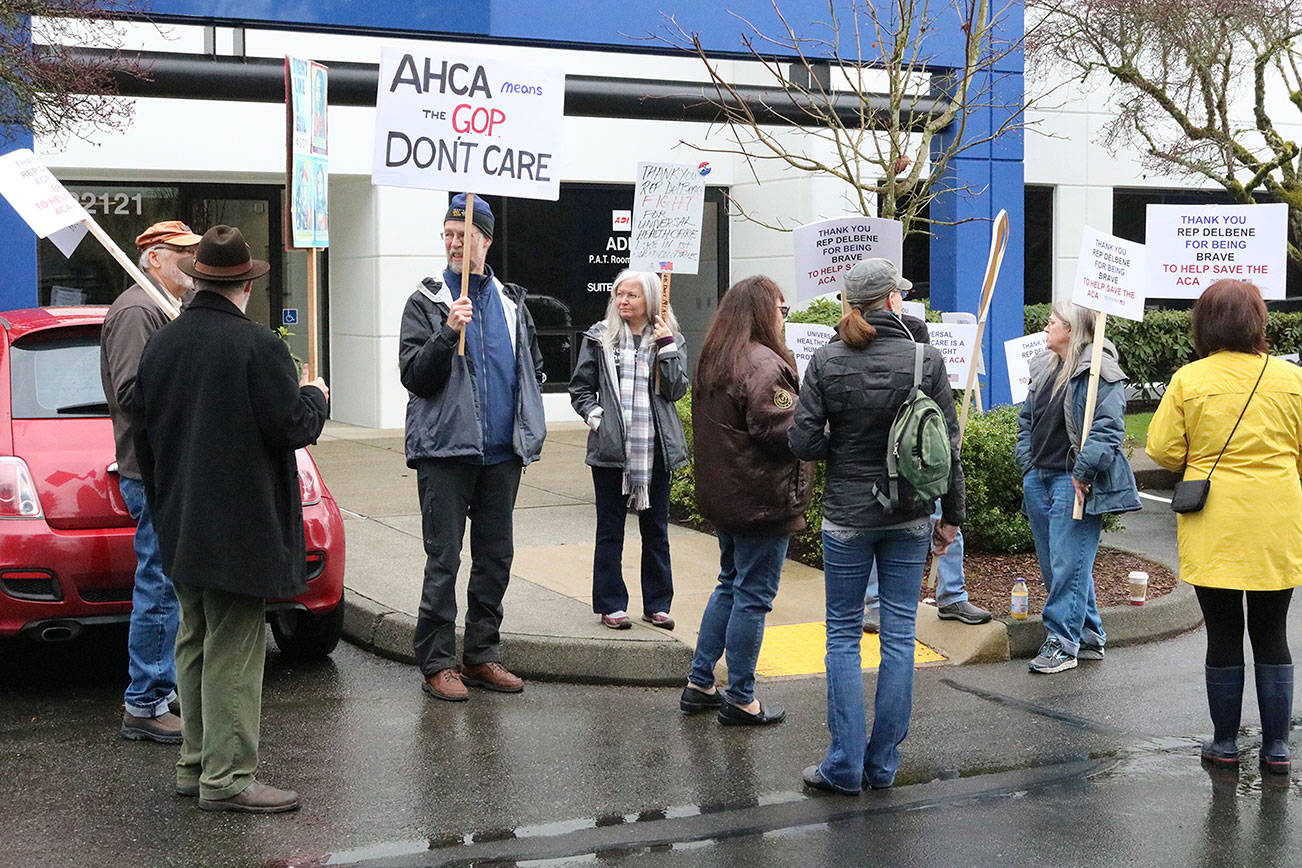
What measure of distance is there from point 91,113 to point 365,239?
23.3 feet

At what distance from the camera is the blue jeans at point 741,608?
589 cm

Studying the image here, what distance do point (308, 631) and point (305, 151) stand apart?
232 centimetres

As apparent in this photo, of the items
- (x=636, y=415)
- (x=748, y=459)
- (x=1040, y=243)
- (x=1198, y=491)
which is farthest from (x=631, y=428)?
(x=1040, y=243)

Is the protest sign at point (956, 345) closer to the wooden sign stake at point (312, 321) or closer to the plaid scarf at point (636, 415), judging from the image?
the plaid scarf at point (636, 415)

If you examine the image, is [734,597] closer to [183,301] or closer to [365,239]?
[183,301]

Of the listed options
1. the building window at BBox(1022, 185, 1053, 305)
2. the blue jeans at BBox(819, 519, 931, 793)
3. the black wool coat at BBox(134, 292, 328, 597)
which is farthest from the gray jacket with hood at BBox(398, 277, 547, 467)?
the building window at BBox(1022, 185, 1053, 305)

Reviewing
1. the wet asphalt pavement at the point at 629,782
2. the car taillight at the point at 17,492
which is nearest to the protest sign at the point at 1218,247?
the wet asphalt pavement at the point at 629,782

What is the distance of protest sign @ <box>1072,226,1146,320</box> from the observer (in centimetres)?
727

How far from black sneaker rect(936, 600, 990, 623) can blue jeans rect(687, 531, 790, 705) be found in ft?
5.73

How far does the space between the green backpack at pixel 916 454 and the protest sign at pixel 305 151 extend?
2459 mm

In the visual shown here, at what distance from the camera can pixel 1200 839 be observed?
190 inches

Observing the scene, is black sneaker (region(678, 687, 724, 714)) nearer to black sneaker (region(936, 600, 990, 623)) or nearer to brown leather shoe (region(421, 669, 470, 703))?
brown leather shoe (region(421, 669, 470, 703))

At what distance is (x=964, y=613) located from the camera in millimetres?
7508

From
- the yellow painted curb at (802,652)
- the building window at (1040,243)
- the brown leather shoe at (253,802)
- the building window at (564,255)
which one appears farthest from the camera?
the building window at (1040,243)
